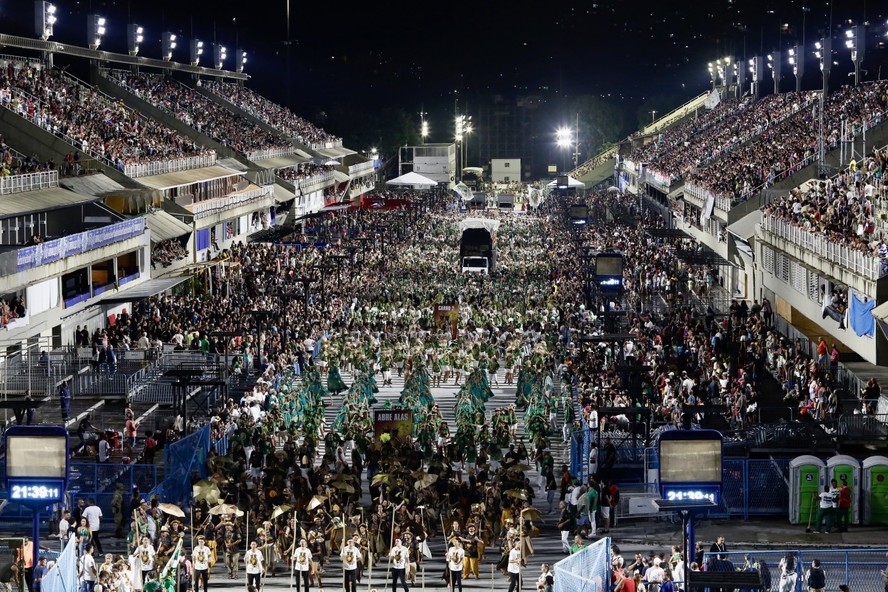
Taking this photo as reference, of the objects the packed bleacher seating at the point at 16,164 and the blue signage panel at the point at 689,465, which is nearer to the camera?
the blue signage panel at the point at 689,465

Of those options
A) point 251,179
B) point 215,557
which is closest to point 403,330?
point 215,557

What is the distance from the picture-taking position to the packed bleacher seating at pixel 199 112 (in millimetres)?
79312

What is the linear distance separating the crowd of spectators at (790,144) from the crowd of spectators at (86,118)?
83.1ft

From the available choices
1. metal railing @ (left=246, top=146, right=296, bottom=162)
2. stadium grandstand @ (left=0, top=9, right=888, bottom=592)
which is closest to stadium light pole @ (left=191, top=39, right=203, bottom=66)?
metal railing @ (left=246, top=146, right=296, bottom=162)

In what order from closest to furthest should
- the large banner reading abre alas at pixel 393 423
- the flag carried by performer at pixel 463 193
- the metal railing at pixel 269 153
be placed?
the large banner reading abre alas at pixel 393 423
the metal railing at pixel 269 153
the flag carried by performer at pixel 463 193

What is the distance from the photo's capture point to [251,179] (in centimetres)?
8125

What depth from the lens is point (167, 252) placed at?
55.2 meters

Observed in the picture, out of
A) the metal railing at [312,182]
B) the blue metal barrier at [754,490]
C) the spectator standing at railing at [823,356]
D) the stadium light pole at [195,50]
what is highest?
the stadium light pole at [195,50]

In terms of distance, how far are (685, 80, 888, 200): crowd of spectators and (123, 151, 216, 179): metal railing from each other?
79.7 ft

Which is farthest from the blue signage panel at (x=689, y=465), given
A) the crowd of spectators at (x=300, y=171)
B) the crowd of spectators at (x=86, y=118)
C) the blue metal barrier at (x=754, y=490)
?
the crowd of spectators at (x=300, y=171)

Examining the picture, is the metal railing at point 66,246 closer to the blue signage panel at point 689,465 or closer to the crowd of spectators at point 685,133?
the blue signage panel at point 689,465

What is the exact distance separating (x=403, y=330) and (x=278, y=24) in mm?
104943

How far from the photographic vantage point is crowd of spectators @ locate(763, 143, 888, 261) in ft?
119

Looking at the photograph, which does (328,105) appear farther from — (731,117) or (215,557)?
(215,557)
